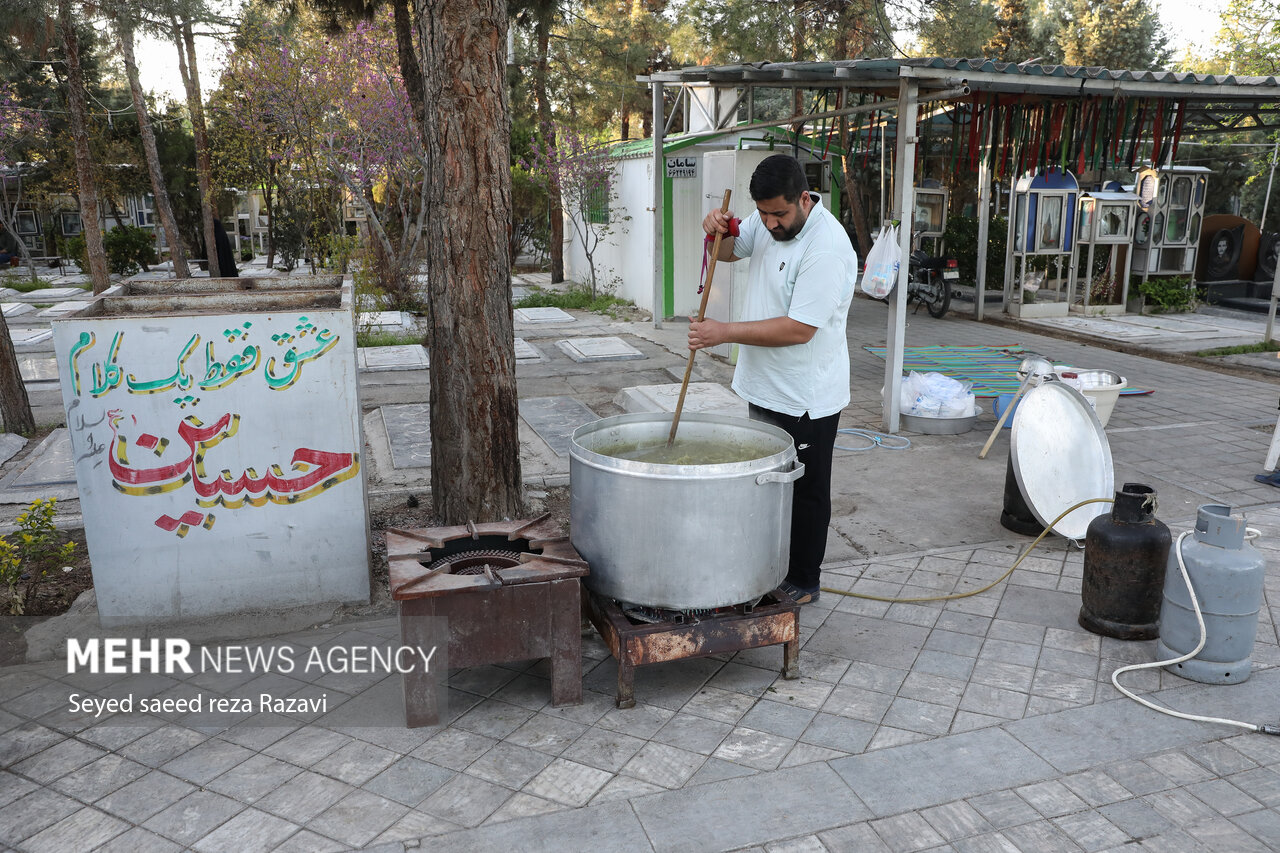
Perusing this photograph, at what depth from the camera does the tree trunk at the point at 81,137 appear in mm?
11742

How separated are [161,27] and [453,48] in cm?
1033

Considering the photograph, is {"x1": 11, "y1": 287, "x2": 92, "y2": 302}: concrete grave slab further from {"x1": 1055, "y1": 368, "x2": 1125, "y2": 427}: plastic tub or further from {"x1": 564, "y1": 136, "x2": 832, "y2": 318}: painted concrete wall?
{"x1": 1055, "y1": 368, "x2": 1125, "y2": 427}: plastic tub

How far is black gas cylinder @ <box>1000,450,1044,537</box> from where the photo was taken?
16.4ft

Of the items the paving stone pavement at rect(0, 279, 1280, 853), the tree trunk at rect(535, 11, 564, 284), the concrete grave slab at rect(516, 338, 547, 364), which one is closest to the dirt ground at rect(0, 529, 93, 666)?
the paving stone pavement at rect(0, 279, 1280, 853)

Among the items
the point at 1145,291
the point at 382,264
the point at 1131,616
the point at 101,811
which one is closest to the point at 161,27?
the point at 382,264

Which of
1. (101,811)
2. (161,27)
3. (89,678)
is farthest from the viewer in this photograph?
(161,27)

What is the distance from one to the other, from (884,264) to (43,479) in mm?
5969

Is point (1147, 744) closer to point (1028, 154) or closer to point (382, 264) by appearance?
point (1028, 154)

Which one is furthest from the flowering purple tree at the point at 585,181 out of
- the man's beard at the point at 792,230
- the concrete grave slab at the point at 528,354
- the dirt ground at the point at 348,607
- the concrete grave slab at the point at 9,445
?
the man's beard at the point at 792,230

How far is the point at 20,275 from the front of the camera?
21.6 m

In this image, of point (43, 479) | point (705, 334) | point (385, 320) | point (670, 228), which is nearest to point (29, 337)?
point (385, 320)

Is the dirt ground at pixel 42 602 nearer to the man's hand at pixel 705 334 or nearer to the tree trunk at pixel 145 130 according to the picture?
the man's hand at pixel 705 334

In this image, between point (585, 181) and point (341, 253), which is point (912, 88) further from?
point (585, 181)

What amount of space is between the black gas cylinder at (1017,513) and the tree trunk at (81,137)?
12.2 m
